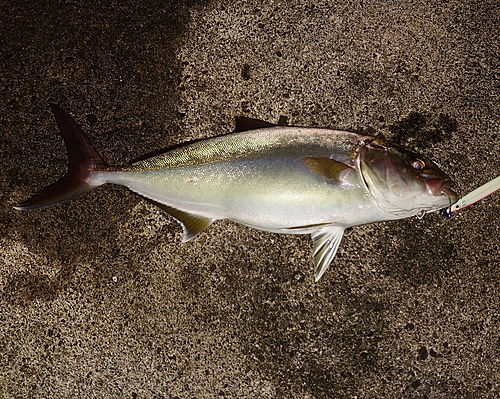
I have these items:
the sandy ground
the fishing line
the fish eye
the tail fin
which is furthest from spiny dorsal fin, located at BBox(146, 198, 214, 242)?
the fishing line

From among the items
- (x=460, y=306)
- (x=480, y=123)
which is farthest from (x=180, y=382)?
(x=480, y=123)

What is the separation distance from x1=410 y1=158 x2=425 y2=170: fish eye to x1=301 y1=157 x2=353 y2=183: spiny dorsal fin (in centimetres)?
32

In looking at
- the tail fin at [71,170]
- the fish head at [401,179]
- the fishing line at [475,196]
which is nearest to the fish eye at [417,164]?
the fish head at [401,179]

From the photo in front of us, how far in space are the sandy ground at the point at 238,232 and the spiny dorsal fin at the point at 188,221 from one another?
184 mm

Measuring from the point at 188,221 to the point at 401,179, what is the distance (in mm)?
1186

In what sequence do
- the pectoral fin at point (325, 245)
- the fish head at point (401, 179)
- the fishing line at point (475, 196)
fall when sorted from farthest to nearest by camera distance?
1. the fishing line at point (475, 196)
2. the pectoral fin at point (325, 245)
3. the fish head at point (401, 179)

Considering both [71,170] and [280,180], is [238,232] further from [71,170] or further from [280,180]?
[71,170]

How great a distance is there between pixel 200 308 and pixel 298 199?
935 millimetres

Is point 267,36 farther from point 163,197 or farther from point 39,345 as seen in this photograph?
point 39,345

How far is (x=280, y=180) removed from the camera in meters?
2.24

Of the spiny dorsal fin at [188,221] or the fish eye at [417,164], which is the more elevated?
the fish eye at [417,164]

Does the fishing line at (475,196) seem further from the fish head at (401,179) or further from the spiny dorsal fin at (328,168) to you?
the spiny dorsal fin at (328,168)

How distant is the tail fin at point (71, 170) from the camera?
2.35 meters

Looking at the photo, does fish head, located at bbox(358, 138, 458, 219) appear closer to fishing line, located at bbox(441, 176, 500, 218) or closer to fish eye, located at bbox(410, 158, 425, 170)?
fish eye, located at bbox(410, 158, 425, 170)
